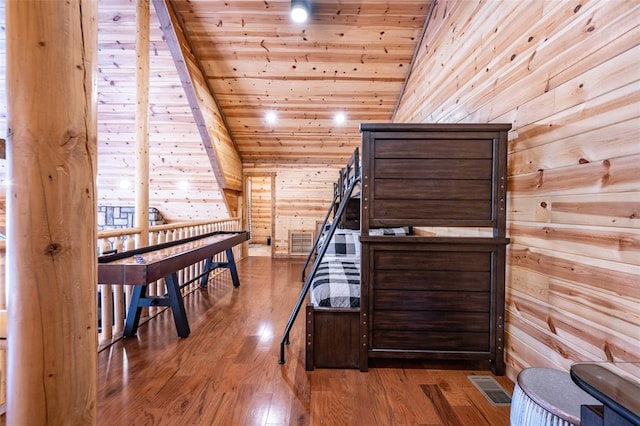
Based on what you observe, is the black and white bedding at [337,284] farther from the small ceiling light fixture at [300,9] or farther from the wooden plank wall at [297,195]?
the wooden plank wall at [297,195]

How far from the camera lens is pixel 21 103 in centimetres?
87

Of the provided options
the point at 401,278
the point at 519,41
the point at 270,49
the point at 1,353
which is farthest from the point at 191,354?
the point at 270,49

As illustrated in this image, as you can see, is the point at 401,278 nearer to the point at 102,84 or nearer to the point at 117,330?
the point at 117,330

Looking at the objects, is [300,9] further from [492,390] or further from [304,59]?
[492,390]

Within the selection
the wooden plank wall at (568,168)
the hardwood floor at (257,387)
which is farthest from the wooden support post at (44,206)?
the wooden plank wall at (568,168)

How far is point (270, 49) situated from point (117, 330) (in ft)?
11.5

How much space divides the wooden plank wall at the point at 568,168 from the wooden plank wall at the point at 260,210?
24.8ft

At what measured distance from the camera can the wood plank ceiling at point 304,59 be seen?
3527 millimetres

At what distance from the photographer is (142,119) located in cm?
329

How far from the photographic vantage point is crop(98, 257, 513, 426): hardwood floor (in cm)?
167

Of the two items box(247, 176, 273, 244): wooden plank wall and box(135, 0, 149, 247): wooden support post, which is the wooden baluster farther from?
box(247, 176, 273, 244): wooden plank wall

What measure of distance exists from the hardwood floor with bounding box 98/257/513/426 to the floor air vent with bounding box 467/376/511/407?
41 millimetres

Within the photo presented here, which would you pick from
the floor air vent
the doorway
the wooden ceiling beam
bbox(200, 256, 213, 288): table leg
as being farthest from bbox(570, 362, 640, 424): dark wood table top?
the doorway

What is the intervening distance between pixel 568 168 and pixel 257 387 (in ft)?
6.99
